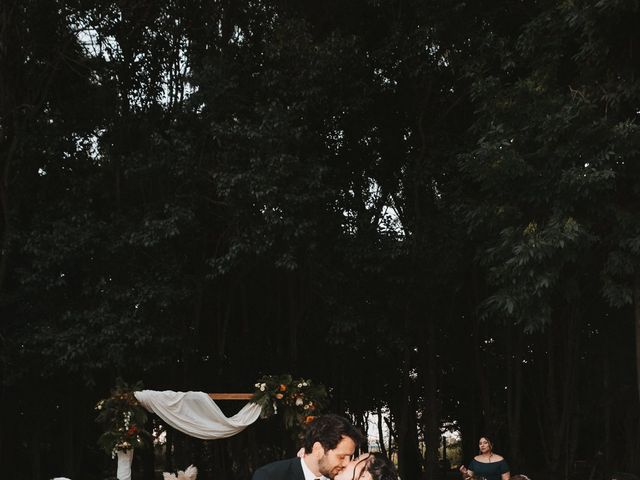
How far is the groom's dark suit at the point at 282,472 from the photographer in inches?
159

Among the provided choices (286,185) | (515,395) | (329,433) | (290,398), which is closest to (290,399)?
(290,398)

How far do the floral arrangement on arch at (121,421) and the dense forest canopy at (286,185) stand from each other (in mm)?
1668

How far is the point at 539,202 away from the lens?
13.0m

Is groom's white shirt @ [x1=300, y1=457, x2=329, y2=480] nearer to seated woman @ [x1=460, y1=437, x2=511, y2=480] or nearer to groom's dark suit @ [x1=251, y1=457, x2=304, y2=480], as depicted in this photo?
groom's dark suit @ [x1=251, y1=457, x2=304, y2=480]

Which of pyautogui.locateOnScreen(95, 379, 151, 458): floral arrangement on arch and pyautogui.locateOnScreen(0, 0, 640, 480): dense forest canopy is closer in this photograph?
pyautogui.locateOnScreen(0, 0, 640, 480): dense forest canopy

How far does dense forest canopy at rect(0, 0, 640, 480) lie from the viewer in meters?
13.4

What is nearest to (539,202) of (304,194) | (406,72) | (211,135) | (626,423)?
(304,194)

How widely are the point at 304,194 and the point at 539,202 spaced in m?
4.14

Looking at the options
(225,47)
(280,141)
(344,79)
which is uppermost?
(225,47)

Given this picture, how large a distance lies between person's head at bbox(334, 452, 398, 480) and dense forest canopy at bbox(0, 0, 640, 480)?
9352mm

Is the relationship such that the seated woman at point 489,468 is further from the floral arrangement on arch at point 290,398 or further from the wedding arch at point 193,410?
the floral arrangement on arch at point 290,398

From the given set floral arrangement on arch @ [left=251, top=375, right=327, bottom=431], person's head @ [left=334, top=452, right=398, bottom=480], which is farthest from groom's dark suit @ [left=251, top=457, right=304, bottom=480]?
floral arrangement on arch @ [left=251, top=375, right=327, bottom=431]

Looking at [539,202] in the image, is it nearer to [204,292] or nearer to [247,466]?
[204,292]

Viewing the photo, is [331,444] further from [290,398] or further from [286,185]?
[286,185]
